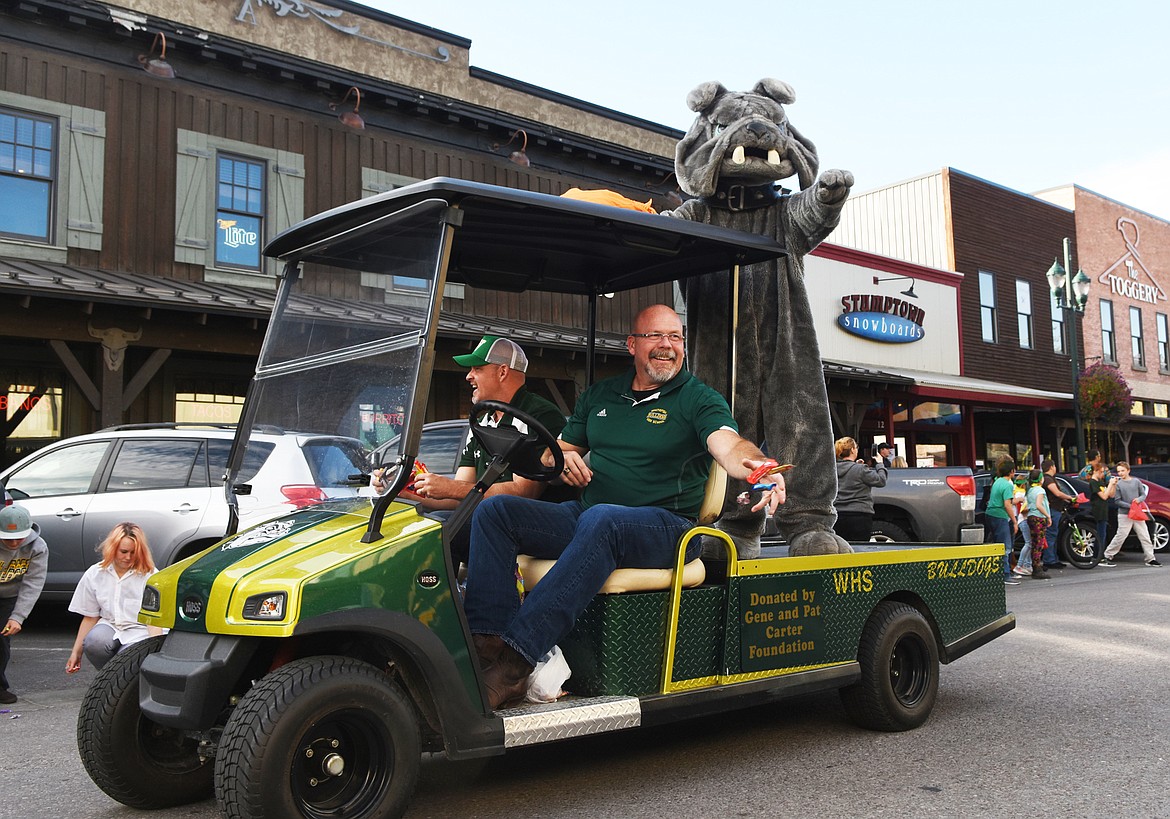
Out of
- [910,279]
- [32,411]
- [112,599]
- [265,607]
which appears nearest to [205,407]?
[32,411]

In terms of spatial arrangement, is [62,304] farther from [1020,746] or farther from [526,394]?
[1020,746]

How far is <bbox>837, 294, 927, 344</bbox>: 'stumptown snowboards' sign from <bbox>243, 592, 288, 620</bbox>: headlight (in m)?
21.0

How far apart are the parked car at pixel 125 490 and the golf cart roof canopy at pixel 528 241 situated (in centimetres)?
439

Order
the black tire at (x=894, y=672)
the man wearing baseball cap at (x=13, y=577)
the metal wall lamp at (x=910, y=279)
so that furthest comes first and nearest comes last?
the metal wall lamp at (x=910, y=279) → the man wearing baseball cap at (x=13, y=577) → the black tire at (x=894, y=672)

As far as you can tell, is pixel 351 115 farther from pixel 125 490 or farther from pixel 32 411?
pixel 125 490

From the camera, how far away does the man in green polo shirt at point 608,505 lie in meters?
3.77

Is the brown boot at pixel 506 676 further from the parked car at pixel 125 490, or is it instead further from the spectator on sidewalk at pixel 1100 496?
the spectator on sidewalk at pixel 1100 496

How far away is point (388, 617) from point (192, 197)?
12.1 metres

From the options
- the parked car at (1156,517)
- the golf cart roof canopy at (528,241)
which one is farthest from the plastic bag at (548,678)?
the parked car at (1156,517)

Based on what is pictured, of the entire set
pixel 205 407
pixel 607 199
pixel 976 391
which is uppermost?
pixel 976 391

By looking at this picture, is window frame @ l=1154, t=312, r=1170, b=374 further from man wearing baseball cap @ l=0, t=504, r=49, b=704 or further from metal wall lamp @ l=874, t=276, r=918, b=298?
man wearing baseball cap @ l=0, t=504, r=49, b=704

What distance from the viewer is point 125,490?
28.3 feet

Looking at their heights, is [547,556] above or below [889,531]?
above

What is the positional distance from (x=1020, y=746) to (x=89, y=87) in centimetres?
1332
